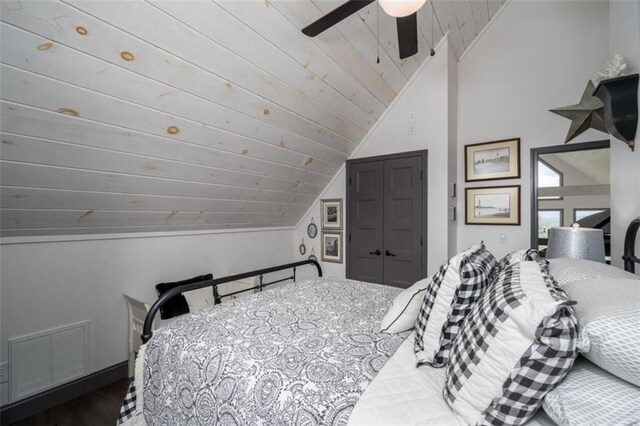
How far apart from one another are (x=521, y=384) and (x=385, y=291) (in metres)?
1.41

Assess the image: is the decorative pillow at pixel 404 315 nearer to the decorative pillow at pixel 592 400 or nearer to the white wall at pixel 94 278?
the decorative pillow at pixel 592 400

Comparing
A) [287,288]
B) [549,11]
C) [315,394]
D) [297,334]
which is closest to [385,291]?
[287,288]

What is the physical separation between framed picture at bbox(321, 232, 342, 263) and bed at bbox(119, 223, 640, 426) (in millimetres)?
1979

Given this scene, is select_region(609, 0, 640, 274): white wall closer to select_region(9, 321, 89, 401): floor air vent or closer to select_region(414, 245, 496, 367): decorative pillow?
select_region(414, 245, 496, 367): decorative pillow

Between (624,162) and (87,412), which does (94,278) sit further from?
(624,162)

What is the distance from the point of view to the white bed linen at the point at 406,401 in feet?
2.58

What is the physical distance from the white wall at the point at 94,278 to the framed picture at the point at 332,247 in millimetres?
1416

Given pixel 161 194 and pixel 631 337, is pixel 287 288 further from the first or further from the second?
pixel 631 337

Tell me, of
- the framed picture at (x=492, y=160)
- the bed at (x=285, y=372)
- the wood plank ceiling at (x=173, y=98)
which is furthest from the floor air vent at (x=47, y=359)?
the framed picture at (x=492, y=160)

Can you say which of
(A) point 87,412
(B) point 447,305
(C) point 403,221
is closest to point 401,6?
(B) point 447,305

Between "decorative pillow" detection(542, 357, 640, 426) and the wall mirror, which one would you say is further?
the wall mirror

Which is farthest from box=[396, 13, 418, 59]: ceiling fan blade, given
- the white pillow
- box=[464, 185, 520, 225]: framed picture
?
the white pillow

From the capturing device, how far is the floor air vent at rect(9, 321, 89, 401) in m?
1.92

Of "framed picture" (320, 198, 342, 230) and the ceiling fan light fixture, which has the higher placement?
the ceiling fan light fixture
